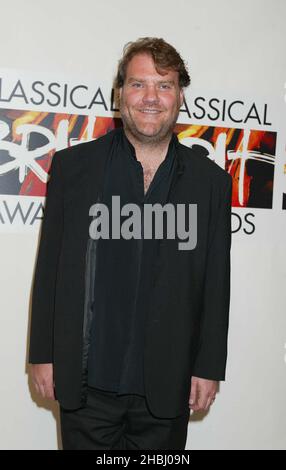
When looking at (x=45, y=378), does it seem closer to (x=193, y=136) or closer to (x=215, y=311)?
(x=215, y=311)

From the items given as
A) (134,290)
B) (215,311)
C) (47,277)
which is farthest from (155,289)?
(47,277)

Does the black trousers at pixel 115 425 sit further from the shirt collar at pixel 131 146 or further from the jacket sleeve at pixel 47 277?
the shirt collar at pixel 131 146

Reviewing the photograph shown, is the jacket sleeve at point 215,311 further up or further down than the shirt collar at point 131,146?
further down

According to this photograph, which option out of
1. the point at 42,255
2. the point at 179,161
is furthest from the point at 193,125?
the point at 42,255

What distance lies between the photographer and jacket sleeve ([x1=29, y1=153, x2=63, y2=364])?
6.01 ft

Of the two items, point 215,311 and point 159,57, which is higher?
point 159,57

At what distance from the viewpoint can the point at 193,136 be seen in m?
2.57

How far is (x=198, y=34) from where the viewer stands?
2.55 meters

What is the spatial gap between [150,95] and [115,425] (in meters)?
1.07

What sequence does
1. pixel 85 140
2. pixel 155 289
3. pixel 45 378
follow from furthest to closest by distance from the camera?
pixel 85 140 → pixel 45 378 → pixel 155 289

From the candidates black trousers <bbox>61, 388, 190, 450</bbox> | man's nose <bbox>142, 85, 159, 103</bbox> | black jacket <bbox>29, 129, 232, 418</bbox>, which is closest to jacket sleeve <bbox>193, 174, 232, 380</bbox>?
black jacket <bbox>29, 129, 232, 418</bbox>

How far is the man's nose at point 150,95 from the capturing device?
185 centimetres

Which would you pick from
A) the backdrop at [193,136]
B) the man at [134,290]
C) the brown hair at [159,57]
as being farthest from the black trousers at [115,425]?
the brown hair at [159,57]

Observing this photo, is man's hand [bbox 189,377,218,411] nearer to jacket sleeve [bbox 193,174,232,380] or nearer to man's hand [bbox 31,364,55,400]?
jacket sleeve [bbox 193,174,232,380]
